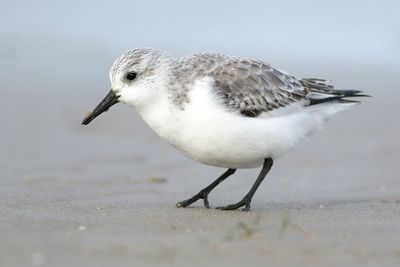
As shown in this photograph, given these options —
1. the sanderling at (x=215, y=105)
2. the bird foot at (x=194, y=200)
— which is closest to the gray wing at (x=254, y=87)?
the sanderling at (x=215, y=105)

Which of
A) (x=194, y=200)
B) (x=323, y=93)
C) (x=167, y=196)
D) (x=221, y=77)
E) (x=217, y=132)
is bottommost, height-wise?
(x=167, y=196)

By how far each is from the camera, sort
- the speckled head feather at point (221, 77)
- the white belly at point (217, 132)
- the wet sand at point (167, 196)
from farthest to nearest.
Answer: the speckled head feather at point (221, 77) < the white belly at point (217, 132) < the wet sand at point (167, 196)

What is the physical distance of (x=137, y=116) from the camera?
10805 mm

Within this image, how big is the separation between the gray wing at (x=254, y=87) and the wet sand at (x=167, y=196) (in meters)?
0.61

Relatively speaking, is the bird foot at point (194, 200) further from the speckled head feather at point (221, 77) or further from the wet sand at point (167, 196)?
the speckled head feather at point (221, 77)

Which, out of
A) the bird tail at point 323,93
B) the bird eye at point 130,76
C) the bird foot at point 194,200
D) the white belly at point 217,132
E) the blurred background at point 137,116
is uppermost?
the bird eye at point 130,76

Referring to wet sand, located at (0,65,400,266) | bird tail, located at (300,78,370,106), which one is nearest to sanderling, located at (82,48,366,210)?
bird tail, located at (300,78,370,106)

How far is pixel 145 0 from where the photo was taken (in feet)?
60.5

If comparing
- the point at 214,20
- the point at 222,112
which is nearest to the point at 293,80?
the point at 222,112

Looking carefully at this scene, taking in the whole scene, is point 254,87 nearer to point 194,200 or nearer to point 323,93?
point 323,93

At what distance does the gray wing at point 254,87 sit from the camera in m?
6.24

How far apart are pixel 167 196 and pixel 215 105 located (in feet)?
4.38

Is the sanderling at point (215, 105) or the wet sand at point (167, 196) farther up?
the sanderling at point (215, 105)

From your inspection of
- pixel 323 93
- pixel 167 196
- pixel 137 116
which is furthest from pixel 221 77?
pixel 137 116
